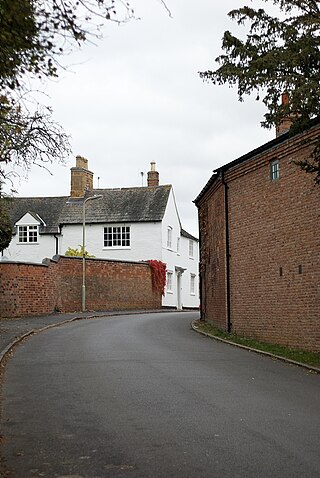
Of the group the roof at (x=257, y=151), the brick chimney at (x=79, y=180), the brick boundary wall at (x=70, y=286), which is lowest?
the brick boundary wall at (x=70, y=286)

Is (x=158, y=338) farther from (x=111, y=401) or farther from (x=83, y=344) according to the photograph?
(x=111, y=401)

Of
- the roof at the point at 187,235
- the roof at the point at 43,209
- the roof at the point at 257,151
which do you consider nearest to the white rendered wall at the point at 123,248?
the roof at the point at 43,209

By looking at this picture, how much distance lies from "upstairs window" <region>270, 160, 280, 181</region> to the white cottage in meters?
28.2

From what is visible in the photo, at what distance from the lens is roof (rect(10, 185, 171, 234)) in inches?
1923

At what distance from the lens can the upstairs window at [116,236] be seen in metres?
48.7

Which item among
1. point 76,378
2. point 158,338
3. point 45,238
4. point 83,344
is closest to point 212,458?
point 76,378

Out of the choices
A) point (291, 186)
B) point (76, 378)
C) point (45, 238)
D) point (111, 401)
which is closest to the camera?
point (111, 401)

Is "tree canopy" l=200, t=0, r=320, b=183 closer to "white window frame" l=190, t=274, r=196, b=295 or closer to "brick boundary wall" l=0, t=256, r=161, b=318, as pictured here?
"brick boundary wall" l=0, t=256, r=161, b=318

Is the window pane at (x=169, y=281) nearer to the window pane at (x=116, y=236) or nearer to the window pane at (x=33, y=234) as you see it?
the window pane at (x=116, y=236)

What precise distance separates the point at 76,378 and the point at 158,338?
8477 millimetres

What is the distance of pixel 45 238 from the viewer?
49.4 metres

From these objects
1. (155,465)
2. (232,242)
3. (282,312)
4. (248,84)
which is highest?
(248,84)

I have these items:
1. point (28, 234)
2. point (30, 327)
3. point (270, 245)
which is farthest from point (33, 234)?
point (270, 245)

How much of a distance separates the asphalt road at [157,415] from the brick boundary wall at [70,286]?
12.9 metres
